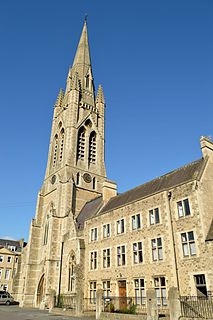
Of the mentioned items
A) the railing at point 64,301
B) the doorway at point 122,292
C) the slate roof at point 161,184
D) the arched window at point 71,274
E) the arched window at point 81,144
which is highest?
the arched window at point 81,144

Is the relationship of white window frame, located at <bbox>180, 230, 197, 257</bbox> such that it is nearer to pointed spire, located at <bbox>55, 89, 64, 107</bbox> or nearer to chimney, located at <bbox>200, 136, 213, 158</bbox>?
chimney, located at <bbox>200, 136, 213, 158</bbox>

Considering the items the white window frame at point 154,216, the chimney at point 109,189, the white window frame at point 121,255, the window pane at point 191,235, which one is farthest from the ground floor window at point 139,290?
the chimney at point 109,189

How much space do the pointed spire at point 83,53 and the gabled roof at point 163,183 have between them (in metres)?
37.5

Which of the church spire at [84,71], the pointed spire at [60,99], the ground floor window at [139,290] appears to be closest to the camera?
the ground floor window at [139,290]

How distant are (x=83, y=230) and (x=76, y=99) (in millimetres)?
26641

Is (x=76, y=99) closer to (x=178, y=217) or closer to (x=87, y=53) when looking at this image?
(x=87, y=53)

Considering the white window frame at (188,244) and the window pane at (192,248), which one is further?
the white window frame at (188,244)

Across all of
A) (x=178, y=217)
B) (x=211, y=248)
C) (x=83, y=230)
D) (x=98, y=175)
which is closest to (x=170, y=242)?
(x=178, y=217)

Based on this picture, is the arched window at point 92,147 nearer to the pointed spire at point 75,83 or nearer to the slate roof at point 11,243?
the pointed spire at point 75,83

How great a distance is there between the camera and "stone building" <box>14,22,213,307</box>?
2067 centimetres

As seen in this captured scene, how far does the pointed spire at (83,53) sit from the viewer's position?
60.0m

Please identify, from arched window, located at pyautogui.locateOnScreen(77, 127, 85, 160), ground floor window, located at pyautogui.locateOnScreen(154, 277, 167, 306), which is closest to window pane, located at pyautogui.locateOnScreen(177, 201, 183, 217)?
ground floor window, located at pyautogui.locateOnScreen(154, 277, 167, 306)

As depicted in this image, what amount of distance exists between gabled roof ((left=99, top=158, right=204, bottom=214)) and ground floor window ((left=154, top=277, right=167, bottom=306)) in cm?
696

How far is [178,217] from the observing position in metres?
21.9
